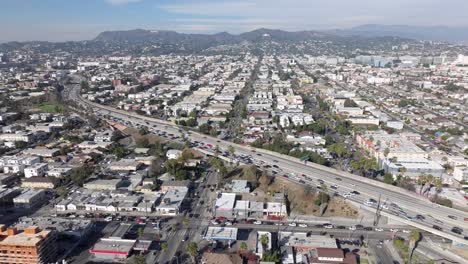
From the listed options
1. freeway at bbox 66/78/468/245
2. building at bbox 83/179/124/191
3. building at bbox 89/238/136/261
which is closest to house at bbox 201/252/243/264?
building at bbox 89/238/136/261

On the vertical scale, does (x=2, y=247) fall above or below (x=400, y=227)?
above

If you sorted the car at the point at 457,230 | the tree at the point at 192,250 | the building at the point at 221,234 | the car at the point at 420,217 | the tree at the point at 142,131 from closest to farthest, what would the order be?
the tree at the point at 192,250
the building at the point at 221,234
the car at the point at 457,230
the car at the point at 420,217
the tree at the point at 142,131

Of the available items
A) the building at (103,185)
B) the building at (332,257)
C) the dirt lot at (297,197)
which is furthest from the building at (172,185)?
the building at (332,257)

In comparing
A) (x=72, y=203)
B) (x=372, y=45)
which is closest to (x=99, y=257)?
(x=72, y=203)

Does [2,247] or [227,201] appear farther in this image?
[227,201]

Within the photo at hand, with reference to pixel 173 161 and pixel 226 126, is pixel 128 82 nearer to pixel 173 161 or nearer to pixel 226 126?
pixel 226 126

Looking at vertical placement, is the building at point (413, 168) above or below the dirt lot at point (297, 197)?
above

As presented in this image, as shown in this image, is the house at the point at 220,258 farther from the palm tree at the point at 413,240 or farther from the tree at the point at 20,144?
the tree at the point at 20,144
